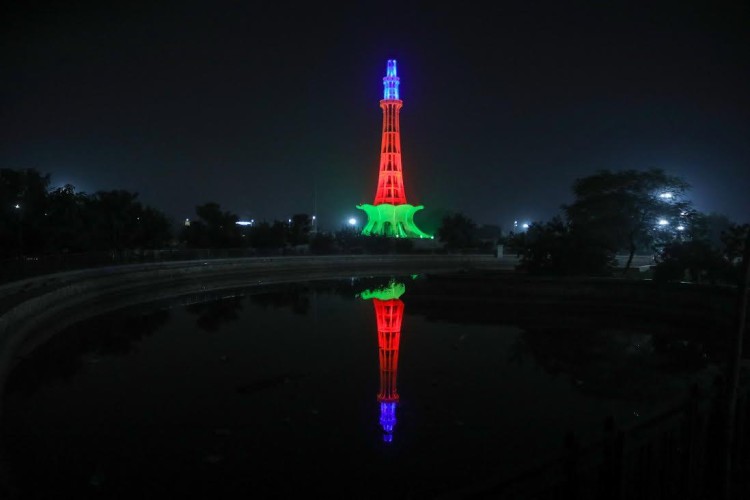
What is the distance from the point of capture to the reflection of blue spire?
8320 millimetres

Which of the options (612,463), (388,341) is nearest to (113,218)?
(388,341)

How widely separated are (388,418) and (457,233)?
170ft

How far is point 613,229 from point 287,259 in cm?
2318

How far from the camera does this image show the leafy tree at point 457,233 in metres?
60.0

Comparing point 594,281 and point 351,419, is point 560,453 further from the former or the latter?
point 594,281

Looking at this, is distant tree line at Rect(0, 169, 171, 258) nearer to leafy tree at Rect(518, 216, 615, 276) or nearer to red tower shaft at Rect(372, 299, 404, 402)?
red tower shaft at Rect(372, 299, 404, 402)

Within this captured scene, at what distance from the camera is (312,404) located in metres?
9.80

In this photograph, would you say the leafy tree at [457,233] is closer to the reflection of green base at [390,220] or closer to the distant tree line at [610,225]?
the reflection of green base at [390,220]

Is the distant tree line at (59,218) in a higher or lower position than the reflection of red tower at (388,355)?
higher

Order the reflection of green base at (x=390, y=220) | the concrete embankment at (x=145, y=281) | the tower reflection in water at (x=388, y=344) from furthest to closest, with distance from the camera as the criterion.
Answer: the reflection of green base at (x=390, y=220) → the concrete embankment at (x=145, y=281) → the tower reflection in water at (x=388, y=344)

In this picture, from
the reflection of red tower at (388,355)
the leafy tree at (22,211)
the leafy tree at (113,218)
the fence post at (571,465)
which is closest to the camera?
the fence post at (571,465)

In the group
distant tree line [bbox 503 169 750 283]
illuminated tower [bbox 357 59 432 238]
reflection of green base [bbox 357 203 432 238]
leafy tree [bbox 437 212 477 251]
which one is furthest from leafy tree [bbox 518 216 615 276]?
reflection of green base [bbox 357 203 432 238]

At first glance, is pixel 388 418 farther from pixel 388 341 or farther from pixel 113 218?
pixel 113 218

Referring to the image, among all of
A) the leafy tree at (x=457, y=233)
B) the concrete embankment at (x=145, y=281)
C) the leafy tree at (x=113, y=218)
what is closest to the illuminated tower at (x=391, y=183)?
the leafy tree at (x=457, y=233)
